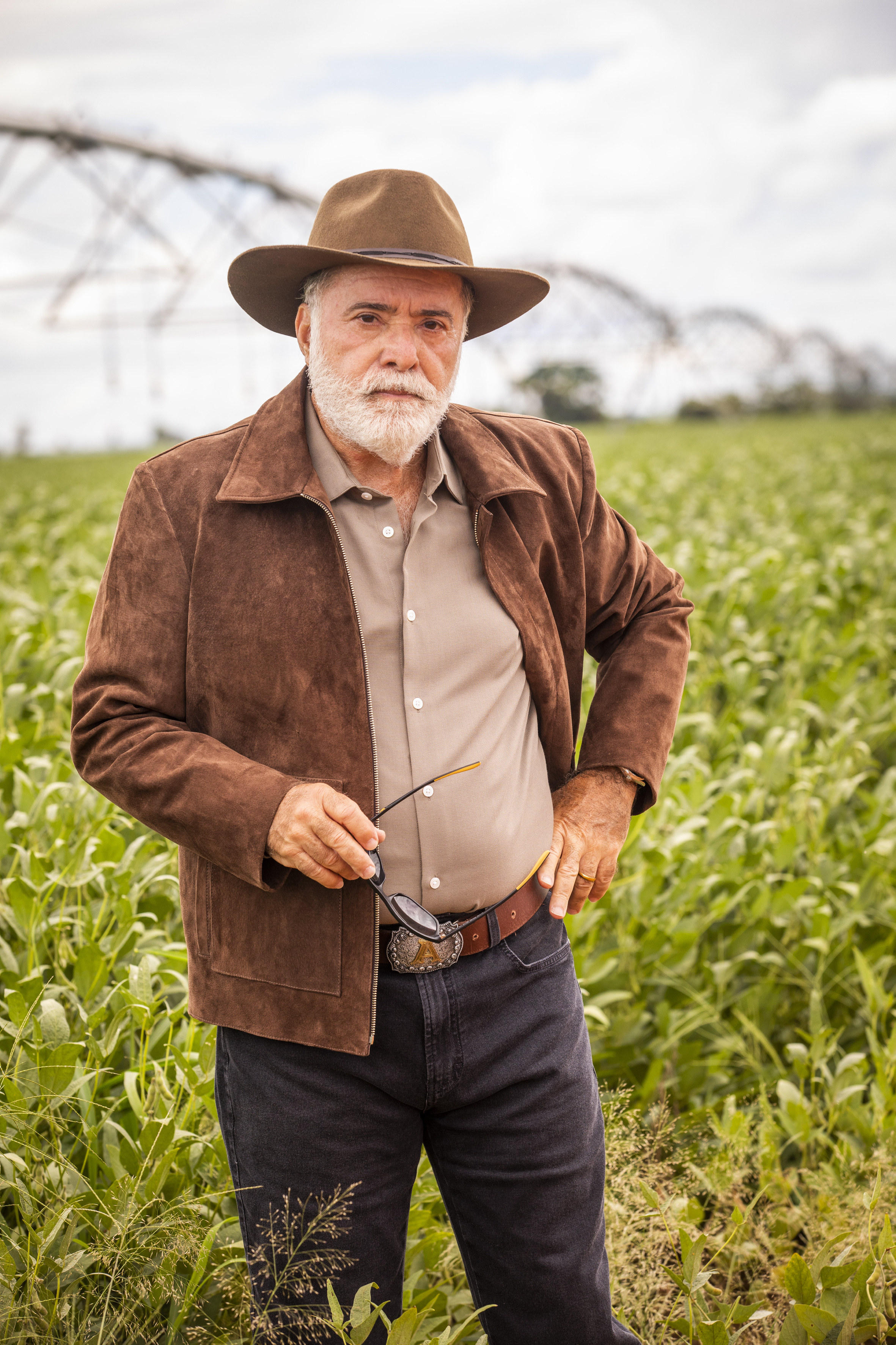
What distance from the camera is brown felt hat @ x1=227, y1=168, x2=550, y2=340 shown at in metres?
1.97

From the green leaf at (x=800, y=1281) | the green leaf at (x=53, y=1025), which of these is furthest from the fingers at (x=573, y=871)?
the green leaf at (x=53, y=1025)

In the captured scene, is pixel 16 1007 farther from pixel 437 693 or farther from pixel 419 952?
pixel 437 693

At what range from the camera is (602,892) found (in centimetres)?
221

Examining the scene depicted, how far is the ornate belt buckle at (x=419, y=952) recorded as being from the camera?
1.88 metres

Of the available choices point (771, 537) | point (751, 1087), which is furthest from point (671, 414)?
point (751, 1087)

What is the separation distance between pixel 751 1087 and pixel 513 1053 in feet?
5.20

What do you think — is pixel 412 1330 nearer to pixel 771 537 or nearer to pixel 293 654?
pixel 293 654

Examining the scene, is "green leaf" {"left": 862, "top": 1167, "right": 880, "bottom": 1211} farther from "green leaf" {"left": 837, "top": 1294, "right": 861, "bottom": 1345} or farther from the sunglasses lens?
the sunglasses lens

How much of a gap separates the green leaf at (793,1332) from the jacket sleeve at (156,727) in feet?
4.07

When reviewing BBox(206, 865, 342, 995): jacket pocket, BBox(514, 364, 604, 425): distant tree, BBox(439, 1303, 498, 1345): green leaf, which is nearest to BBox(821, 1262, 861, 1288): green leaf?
BBox(439, 1303, 498, 1345): green leaf

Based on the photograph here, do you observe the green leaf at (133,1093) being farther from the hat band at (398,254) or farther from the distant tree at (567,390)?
the distant tree at (567,390)

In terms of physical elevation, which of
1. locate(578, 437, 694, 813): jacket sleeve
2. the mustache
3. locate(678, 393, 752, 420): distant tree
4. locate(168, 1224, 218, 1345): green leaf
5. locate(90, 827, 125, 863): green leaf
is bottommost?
locate(168, 1224, 218, 1345): green leaf

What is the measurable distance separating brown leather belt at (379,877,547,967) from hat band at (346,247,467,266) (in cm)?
116

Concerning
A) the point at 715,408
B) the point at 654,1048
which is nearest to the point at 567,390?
the point at 715,408
